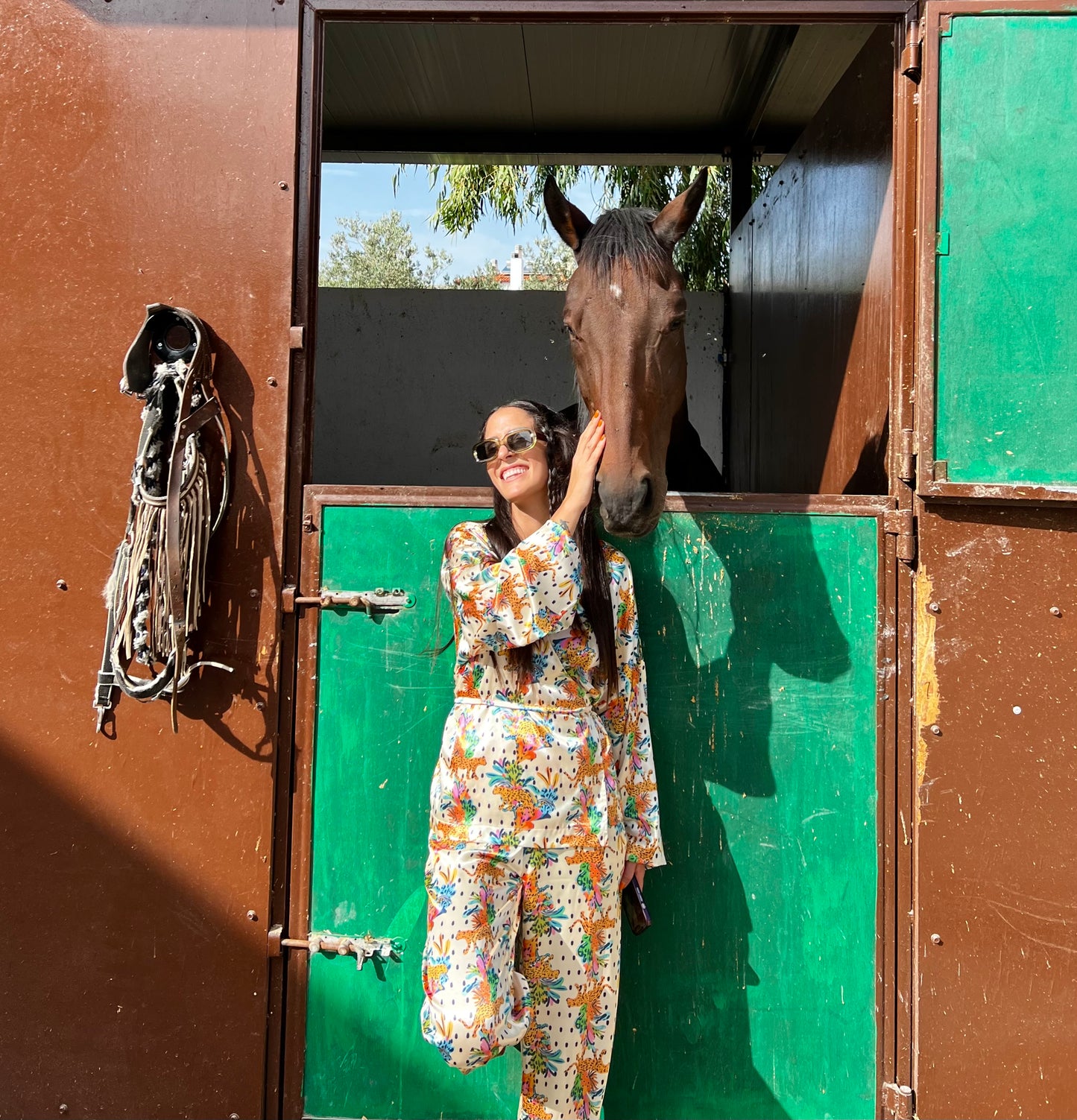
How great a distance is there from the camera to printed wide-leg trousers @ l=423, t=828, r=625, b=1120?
5.69 feet

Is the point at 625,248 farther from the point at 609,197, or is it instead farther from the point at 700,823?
the point at 609,197

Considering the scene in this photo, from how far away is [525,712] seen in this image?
1.86 metres

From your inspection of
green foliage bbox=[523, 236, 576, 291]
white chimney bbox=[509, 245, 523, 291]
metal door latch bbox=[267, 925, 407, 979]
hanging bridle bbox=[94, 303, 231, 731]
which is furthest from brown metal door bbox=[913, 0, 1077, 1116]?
white chimney bbox=[509, 245, 523, 291]

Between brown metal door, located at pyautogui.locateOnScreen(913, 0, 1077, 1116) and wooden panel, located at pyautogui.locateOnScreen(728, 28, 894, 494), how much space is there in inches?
10.4

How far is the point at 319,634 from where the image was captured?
2283 millimetres

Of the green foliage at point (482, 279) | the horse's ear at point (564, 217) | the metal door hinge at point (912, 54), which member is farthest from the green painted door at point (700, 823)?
the green foliage at point (482, 279)

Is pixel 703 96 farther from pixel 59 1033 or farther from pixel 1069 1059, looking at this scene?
pixel 59 1033

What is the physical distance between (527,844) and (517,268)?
22.1 m

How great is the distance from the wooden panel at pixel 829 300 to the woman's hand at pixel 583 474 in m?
0.93

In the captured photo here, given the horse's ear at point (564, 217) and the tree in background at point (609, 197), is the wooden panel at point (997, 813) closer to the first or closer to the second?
the horse's ear at point (564, 217)

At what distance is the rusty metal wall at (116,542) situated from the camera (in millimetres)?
2236

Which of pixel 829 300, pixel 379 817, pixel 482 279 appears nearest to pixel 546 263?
pixel 482 279

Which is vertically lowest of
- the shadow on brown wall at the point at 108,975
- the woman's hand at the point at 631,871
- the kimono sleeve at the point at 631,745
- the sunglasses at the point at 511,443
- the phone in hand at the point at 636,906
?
the shadow on brown wall at the point at 108,975

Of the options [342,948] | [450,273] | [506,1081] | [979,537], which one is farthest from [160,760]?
[450,273]
